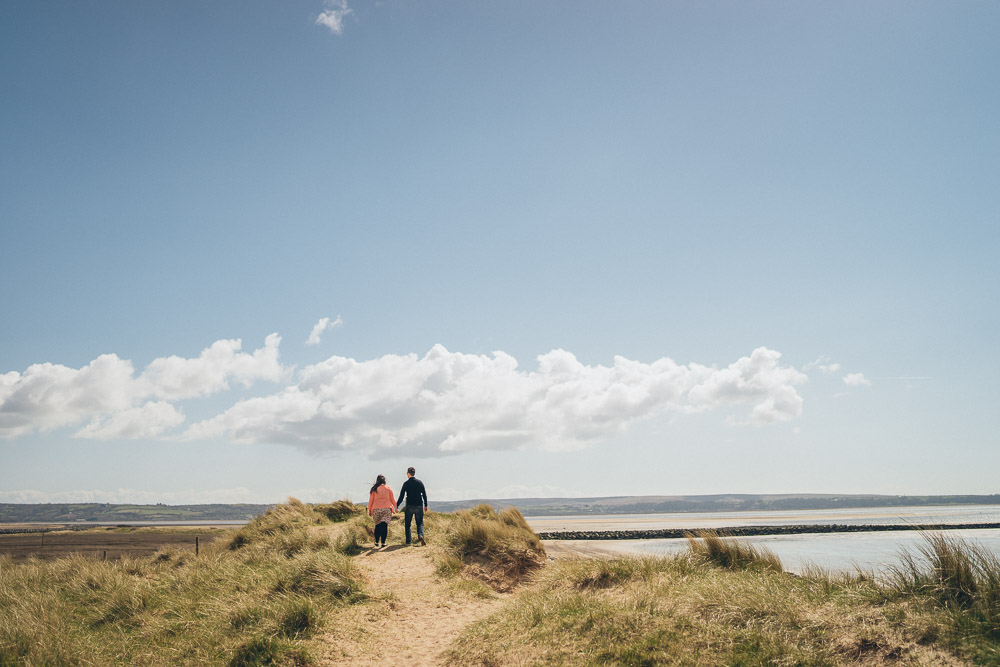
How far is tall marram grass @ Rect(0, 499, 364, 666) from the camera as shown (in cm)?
784

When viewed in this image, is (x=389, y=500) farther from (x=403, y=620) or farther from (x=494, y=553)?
(x=403, y=620)

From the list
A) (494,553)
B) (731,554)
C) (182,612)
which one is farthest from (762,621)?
(182,612)

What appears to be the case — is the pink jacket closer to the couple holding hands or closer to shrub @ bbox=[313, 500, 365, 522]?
the couple holding hands

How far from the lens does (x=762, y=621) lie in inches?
264

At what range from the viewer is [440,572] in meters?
12.3

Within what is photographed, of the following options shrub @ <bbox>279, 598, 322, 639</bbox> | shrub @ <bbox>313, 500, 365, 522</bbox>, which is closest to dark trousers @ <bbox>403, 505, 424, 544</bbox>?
shrub @ <bbox>279, 598, 322, 639</bbox>

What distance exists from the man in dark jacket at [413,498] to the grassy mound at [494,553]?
1.08m

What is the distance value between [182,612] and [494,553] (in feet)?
21.7

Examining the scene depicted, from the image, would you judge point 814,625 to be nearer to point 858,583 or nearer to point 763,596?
point 763,596

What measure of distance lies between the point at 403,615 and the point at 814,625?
658 cm

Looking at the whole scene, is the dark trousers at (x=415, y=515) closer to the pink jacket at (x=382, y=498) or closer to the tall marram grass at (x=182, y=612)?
the pink jacket at (x=382, y=498)

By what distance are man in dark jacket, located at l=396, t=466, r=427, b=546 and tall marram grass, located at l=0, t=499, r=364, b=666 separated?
2960 millimetres

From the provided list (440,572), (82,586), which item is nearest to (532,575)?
(440,572)

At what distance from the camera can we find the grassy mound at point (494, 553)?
1248 centimetres
